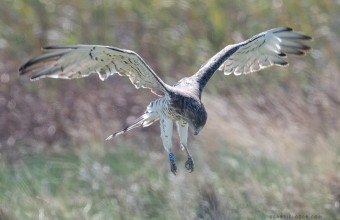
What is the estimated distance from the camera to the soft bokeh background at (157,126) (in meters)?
12.2

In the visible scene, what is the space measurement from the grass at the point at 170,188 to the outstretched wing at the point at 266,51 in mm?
1036

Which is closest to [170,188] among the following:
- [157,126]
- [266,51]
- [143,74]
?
[266,51]

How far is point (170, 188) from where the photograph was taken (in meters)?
12.6

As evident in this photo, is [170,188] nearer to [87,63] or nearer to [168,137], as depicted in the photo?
[168,137]

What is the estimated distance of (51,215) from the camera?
11.8m

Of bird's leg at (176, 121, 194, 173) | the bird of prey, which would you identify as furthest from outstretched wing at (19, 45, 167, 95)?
bird's leg at (176, 121, 194, 173)

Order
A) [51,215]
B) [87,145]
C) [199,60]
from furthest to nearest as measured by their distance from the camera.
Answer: [199,60]
[87,145]
[51,215]

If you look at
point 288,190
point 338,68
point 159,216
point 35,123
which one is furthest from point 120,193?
point 338,68

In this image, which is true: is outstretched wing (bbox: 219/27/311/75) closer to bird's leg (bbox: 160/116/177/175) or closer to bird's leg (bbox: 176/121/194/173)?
bird's leg (bbox: 176/121/194/173)

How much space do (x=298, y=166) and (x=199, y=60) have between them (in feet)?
11.0

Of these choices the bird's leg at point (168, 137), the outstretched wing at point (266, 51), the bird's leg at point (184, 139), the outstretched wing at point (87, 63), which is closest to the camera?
the outstretched wing at point (87, 63)

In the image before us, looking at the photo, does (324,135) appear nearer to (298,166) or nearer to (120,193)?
(298,166)

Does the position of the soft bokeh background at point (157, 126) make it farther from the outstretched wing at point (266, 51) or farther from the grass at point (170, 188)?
the outstretched wing at point (266, 51)

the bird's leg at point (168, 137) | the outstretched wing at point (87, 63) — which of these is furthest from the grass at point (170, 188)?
the outstretched wing at point (87, 63)
